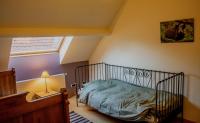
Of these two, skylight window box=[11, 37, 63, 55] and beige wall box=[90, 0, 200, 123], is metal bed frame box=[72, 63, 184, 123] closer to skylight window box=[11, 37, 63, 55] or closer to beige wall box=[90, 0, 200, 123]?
beige wall box=[90, 0, 200, 123]

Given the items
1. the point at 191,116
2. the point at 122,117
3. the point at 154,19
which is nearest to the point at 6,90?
the point at 122,117

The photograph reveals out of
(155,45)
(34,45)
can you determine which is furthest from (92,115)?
(34,45)

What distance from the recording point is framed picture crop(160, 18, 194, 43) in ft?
Result: 9.40

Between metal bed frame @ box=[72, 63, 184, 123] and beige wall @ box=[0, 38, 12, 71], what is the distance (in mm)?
1593

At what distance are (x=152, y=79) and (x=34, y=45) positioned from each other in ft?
8.36

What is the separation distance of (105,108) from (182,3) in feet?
6.98

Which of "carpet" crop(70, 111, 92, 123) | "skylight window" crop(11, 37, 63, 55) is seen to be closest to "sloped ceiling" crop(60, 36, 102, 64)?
"skylight window" crop(11, 37, 63, 55)

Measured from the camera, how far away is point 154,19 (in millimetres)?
3328

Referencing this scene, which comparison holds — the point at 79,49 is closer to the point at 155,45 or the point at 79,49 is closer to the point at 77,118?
the point at 77,118

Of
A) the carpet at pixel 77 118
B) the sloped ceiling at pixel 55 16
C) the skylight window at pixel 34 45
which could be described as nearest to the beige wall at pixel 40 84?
the skylight window at pixel 34 45

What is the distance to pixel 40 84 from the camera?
4012mm

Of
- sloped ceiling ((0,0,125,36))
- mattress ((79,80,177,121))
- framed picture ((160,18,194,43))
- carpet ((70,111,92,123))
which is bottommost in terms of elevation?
carpet ((70,111,92,123))

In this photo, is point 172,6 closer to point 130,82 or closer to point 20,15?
point 130,82

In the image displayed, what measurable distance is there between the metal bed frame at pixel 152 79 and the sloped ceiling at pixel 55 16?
1050 millimetres
